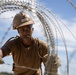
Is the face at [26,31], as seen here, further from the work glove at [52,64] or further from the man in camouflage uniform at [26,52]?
the work glove at [52,64]

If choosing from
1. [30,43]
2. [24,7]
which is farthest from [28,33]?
[24,7]

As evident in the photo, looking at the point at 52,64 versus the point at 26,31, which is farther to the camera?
the point at 26,31

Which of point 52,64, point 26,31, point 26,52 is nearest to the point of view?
point 52,64

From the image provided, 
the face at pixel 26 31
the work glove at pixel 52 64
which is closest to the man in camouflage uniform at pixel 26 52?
the face at pixel 26 31

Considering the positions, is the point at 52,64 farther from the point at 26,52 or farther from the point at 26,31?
the point at 26,52

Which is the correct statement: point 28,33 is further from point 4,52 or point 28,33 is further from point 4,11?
point 4,11

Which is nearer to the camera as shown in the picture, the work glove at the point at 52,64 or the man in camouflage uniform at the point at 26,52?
the work glove at the point at 52,64

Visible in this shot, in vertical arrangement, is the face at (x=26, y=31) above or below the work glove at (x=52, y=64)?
above

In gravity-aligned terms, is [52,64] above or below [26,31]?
below

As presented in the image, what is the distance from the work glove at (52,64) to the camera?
137 inches

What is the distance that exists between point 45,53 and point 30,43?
32 centimetres

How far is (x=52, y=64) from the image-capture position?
3482 mm

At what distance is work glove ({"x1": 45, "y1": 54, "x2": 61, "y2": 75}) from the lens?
348cm

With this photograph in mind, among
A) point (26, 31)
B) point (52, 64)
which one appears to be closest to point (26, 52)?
point (26, 31)
